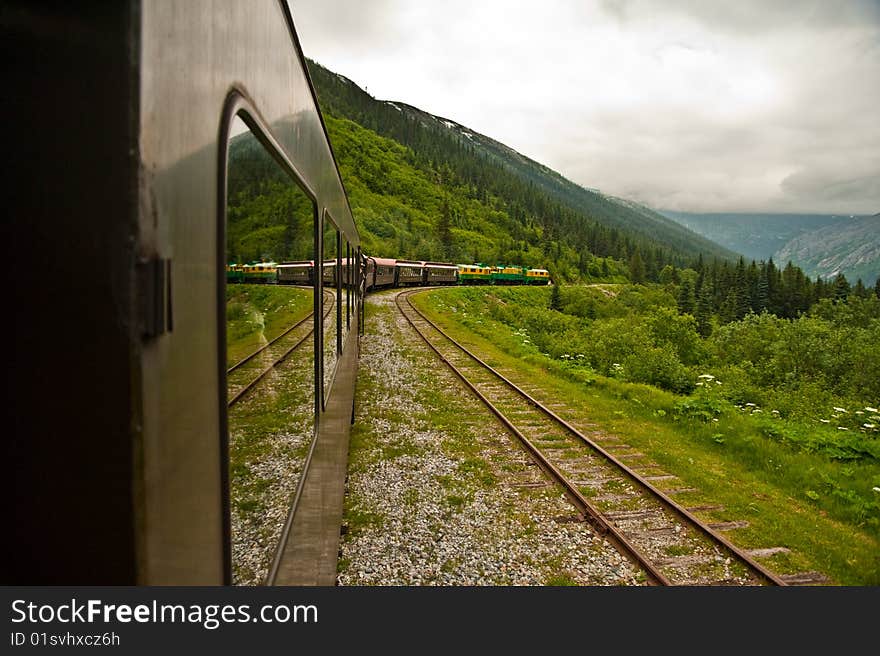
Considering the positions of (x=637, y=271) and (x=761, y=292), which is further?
(x=637, y=271)

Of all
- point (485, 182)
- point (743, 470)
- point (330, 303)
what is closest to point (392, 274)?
point (743, 470)

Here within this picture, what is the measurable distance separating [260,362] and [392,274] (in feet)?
131

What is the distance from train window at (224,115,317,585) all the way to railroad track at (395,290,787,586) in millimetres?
3877

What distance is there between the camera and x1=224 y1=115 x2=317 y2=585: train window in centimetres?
135

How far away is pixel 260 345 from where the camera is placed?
66.7 inches

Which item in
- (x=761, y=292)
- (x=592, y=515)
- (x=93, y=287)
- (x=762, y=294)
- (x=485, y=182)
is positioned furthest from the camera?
(x=485, y=182)

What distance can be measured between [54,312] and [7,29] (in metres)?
0.42

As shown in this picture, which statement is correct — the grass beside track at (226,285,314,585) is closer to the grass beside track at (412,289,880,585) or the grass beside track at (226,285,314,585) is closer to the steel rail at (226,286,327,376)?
the steel rail at (226,286,327,376)

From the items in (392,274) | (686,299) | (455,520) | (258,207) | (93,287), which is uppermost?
(392,274)

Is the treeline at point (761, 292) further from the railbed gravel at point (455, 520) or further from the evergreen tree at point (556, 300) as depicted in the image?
the railbed gravel at point (455, 520)

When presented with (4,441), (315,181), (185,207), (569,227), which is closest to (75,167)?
(185,207)

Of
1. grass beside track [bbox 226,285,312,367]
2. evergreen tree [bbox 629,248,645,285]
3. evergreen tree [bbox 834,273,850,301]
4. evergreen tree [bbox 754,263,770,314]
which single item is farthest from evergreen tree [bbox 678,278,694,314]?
grass beside track [bbox 226,285,312,367]

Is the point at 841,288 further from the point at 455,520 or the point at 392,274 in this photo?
the point at 455,520

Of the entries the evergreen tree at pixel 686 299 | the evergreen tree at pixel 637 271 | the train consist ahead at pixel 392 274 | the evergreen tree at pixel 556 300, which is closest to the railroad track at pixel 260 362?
the train consist ahead at pixel 392 274
